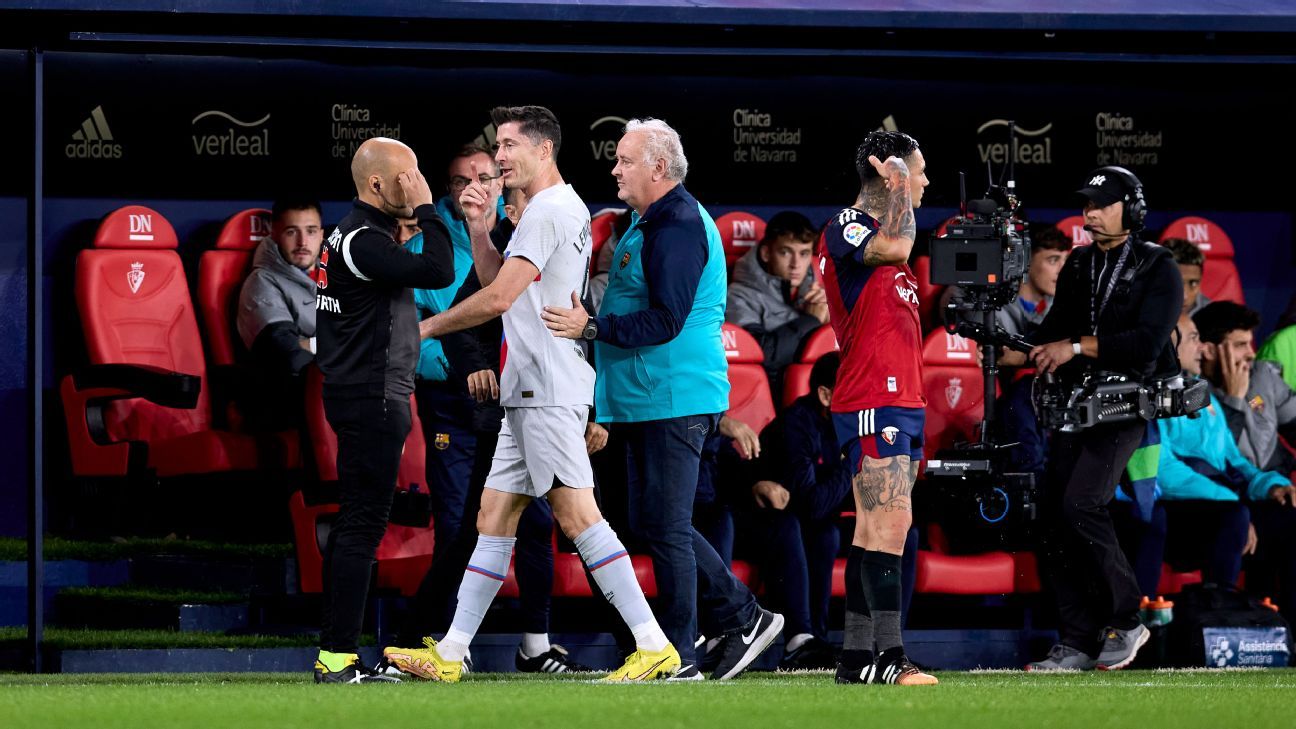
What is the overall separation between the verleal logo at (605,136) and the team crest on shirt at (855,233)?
3.91m

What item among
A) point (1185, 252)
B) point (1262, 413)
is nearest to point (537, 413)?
point (1185, 252)

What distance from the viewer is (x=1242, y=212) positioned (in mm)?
11242

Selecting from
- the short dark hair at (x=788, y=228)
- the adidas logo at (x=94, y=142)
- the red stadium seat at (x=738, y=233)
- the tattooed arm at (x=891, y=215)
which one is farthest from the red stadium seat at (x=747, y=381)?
the adidas logo at (x=94, y=142)

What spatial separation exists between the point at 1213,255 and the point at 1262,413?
1153 millimetres

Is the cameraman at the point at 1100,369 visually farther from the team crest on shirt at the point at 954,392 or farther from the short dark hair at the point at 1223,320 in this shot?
the short dark hair at the point at 1223,320

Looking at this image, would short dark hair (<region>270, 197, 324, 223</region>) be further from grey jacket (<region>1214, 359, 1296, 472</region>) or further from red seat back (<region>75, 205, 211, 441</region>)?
grey jacket (<region>1214, 359, 1296, 472</region>)

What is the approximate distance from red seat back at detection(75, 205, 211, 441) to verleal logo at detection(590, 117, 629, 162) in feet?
7.22

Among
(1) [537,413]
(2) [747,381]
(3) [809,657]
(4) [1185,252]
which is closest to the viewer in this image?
(1) [537,413]

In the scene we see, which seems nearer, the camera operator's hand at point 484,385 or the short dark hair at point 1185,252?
the camera operator's hand at point 484,385

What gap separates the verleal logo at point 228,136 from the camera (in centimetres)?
998

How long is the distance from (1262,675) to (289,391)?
4502 mm

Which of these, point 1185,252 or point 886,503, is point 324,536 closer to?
point 886,503

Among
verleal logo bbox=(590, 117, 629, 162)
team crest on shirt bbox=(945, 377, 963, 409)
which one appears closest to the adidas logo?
verleal logo bbox=(590, 117, 629, 162)

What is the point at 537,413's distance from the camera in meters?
6.68
